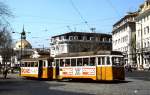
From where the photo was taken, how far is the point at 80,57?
3681 cm

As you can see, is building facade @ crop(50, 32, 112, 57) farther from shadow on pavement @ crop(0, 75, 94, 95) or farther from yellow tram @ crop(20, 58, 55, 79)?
shadow on pavement @ crop(0, 75, 94, 95)

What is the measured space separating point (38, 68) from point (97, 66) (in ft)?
39.9

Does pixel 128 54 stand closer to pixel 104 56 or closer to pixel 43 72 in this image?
pixel 43 72

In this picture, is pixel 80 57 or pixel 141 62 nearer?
pixel 80 57

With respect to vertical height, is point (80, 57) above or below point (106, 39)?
below

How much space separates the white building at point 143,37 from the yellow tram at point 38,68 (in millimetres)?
49400

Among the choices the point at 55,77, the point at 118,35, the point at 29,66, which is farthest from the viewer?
the point at 118,35

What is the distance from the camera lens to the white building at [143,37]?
96250 mm

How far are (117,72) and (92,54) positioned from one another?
2804 millimetres

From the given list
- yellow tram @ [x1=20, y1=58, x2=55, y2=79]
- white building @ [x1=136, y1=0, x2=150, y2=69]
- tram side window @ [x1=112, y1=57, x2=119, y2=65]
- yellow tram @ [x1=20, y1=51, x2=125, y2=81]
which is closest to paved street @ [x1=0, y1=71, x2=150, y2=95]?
yellow tram @ [x1=20, y1=51, x2=125, y2=81]

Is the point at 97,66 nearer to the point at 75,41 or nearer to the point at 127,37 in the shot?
the point at 127,37

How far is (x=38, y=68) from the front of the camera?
45.6 m

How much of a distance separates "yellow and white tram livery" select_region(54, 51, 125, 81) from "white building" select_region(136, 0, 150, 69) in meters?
57.9

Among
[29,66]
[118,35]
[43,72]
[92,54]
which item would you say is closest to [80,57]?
[92,54]
